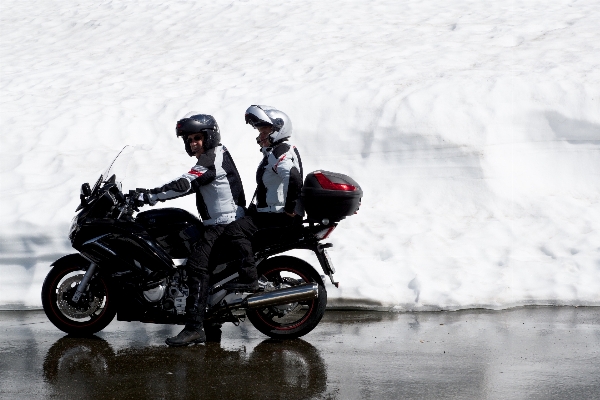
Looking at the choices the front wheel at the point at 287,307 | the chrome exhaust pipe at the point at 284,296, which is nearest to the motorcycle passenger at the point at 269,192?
the chrome exhaust pipe at the point at 284,296

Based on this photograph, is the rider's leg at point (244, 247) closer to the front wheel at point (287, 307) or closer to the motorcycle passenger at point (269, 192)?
the motorcycle passenger at point (269, 192)

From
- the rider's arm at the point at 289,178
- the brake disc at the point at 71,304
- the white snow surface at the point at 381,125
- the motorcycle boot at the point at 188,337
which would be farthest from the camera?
the white snow surface at the point at 381,125

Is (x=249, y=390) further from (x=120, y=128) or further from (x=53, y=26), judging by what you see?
(x=53, y=26)

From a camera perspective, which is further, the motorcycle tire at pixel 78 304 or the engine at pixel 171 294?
the motorcycle tire at pixel 78 304

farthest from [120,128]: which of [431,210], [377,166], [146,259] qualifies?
[146,259]

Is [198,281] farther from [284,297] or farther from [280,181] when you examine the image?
[280,181]

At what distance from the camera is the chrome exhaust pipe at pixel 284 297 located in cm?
672

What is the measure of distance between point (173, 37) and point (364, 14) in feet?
13.0

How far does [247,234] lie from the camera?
676cm

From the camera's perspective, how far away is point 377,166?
1109 cm

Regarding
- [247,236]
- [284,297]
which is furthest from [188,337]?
[247,236]

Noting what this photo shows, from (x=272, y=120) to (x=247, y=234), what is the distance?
97cm

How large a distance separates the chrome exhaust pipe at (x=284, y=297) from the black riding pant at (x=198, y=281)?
377 millimetres

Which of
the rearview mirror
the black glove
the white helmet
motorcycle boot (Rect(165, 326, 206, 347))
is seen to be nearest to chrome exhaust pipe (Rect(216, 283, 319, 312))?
motorcycle boot (Rect(165, 326, 206, 347))
